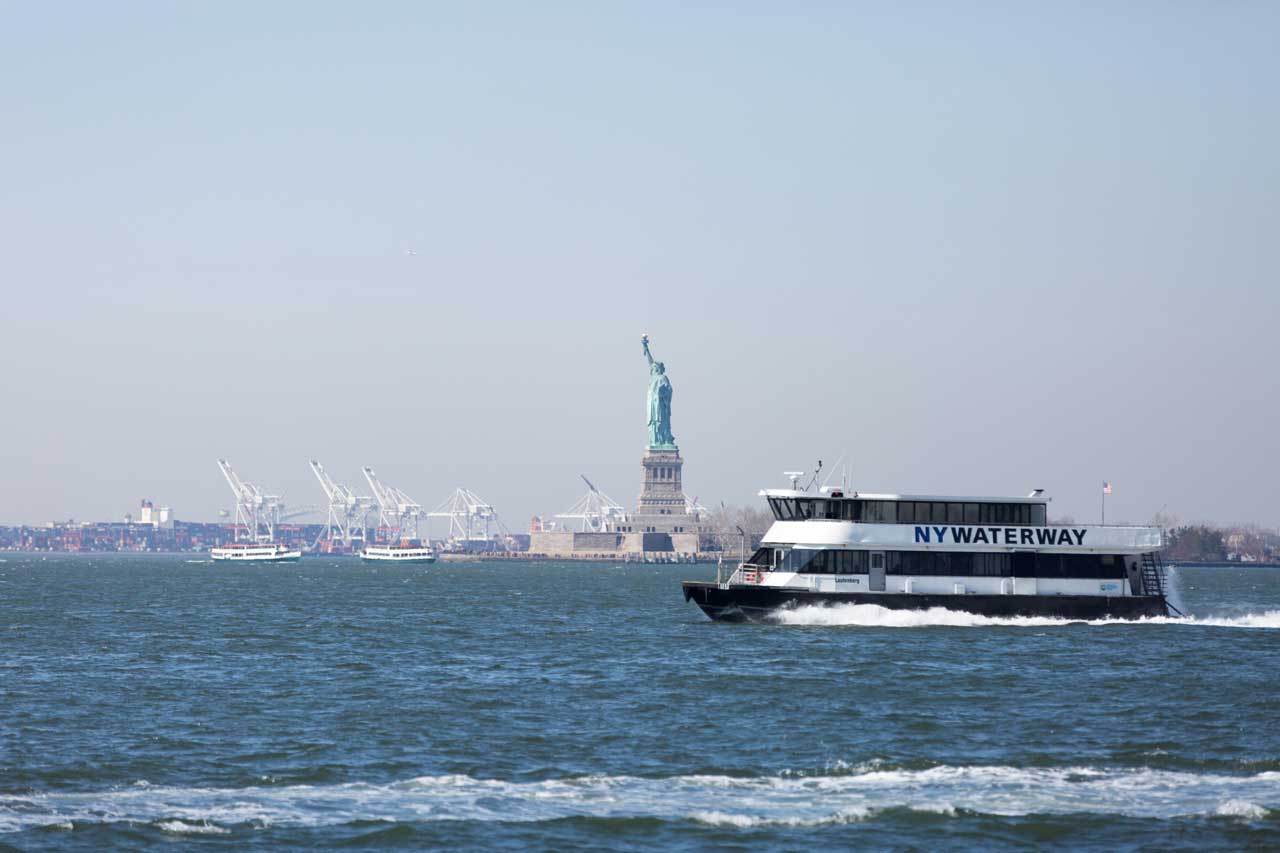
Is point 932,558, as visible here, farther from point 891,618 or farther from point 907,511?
point 891,618

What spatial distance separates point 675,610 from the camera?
103m

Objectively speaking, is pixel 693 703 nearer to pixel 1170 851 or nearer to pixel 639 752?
pixel 639 752

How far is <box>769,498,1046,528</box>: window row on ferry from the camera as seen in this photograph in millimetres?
74125

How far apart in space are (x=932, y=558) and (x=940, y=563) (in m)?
0.44

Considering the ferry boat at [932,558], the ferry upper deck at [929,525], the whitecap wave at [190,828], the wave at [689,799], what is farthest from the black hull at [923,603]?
the whitecap wave at [190,828]

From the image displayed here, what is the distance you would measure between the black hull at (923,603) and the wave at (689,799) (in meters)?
36.8

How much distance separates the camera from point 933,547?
7431 centimetres

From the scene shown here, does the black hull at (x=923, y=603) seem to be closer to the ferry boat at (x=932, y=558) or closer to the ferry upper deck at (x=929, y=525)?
the ferry boat at (x=932, y=558)

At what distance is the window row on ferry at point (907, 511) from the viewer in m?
74.1

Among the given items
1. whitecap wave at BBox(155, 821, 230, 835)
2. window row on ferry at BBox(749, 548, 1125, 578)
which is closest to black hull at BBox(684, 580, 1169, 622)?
window row on ferry at BBox(749, 548, 1125, 578)

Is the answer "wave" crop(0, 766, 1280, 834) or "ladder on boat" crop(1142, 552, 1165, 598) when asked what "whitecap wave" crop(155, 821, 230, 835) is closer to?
"wave" crop(0, 766, 1280, 834)

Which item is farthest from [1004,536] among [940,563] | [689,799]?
[689,799]

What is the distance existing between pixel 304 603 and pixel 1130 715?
8239 cm

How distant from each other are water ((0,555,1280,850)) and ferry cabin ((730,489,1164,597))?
181 centimetres
